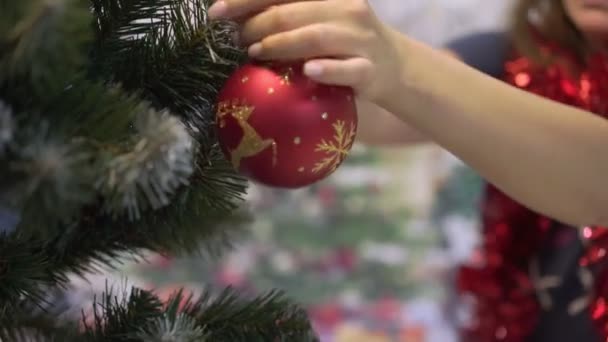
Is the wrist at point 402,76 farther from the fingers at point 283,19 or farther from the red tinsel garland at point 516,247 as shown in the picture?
the red tinsel garland at point 516,247

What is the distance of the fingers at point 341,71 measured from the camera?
0.40 m

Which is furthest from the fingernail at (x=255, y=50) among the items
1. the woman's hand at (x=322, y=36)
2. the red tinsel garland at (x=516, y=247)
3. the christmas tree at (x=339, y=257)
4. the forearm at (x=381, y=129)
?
the christmas tree at (x=339, y=257)

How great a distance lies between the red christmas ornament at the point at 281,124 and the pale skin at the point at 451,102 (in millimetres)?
11

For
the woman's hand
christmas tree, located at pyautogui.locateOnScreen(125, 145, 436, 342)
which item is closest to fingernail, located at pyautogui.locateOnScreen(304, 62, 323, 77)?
the woman's hand

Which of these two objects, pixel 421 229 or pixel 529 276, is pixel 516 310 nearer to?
pixel 529 276

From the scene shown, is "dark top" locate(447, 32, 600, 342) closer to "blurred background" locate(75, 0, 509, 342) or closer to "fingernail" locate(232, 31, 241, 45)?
"blurred background" locate(75, 0, 509, 342)

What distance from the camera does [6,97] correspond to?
Answer: 1.04 feet

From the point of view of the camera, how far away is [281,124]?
0.40 metres

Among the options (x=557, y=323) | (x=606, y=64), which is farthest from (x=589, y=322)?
(x=606, y=64)

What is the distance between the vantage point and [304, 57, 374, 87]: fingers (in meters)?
0.40

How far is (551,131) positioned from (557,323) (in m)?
0.37

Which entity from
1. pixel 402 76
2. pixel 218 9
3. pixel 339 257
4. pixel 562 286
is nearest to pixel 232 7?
pixel 218 9

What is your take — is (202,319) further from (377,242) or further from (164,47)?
(377,242)

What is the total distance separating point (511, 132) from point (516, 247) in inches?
16.5
